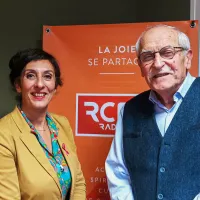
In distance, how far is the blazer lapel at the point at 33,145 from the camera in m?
1.37

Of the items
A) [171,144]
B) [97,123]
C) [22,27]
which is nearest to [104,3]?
[22,27]

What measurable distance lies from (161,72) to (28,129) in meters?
0.65

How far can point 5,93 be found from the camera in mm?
2355

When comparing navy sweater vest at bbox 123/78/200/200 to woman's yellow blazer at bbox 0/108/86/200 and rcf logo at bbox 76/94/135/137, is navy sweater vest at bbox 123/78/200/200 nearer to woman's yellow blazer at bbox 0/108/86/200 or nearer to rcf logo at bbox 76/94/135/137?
woman's yellow blazer at bbox 0/108/86/200

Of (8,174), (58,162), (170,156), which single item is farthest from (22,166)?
(170,156)

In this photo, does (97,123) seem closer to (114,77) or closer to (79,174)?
(114,77)

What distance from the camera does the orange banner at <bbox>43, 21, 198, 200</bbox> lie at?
6.54ft

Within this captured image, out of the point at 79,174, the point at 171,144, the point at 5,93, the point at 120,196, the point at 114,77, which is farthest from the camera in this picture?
the point at 5,93

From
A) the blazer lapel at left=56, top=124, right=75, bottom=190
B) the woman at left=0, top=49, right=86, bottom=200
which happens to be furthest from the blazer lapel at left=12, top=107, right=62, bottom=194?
the blazer lapel at left=56, top=124, right=75, bottom=190

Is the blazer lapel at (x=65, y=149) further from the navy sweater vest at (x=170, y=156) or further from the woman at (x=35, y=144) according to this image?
the navy sweater vest at (x=170, y=156)

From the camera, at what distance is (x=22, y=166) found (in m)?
1.32

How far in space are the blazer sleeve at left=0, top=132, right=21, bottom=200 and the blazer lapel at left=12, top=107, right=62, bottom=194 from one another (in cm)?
9

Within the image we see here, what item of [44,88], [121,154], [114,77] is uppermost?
[114,77]

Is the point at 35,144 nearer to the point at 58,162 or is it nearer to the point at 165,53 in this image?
the point at 58,162
